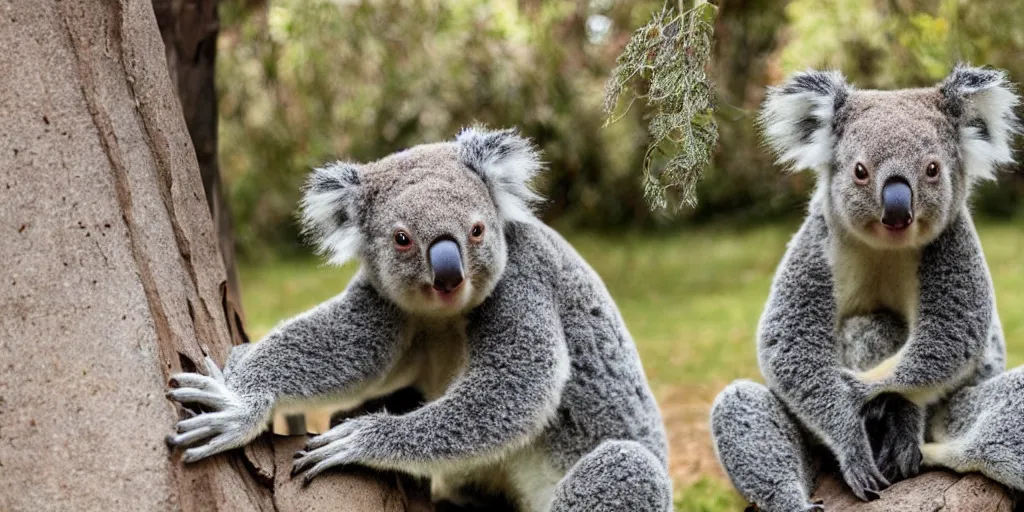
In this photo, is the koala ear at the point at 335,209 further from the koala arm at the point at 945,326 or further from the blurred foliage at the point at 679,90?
the koala arm at the point at 945,326

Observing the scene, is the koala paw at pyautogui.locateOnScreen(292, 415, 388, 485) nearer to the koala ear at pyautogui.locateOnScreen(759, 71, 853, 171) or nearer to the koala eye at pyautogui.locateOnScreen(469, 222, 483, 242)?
the koala eye at pyautogui.locateOnScreen(469, 222, 483, 242)

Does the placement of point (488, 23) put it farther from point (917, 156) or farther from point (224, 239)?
point (917, 156)

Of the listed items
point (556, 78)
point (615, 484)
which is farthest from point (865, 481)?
point (556, 78)

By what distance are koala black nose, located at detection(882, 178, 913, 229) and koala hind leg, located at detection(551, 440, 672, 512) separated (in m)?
1.27

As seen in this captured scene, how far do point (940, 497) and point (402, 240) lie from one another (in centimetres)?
230

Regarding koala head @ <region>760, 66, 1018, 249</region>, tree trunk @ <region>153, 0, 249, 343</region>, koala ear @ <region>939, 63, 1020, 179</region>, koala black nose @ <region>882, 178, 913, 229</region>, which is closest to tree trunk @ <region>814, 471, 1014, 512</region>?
koala head @ <region>760, 66, 1018, 249</region>

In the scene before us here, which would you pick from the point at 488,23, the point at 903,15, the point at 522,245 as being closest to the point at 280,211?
the point at 488,23

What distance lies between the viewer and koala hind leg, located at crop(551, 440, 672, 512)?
12.6ft

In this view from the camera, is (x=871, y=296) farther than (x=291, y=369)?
Yes

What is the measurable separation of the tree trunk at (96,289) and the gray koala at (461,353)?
0.45ft

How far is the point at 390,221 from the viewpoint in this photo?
12.5ft

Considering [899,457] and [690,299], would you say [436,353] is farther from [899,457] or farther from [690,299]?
[690,299]

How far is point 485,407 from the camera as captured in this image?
3.77 m

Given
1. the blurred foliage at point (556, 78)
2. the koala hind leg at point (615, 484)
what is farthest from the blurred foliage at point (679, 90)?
the koala hind leg at point (615, 484)
